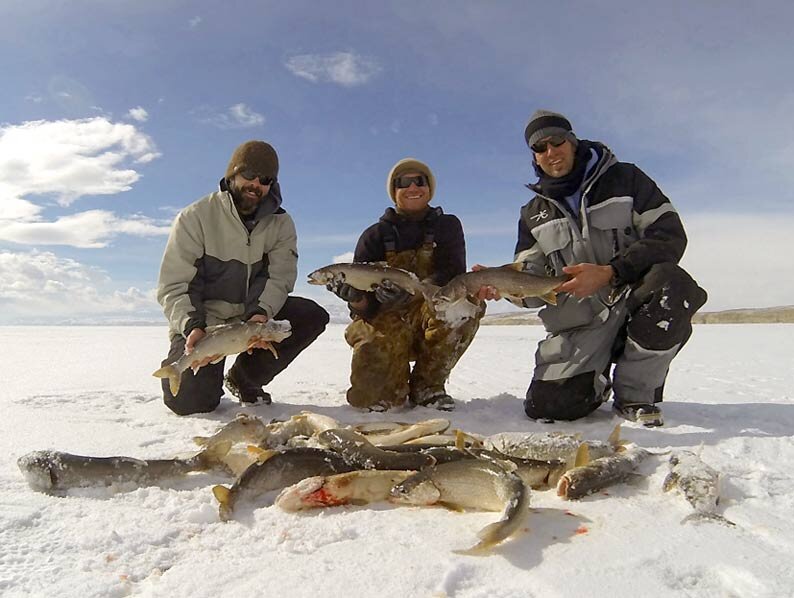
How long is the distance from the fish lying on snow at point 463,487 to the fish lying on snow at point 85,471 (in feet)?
4.03

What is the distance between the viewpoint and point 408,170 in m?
5.29

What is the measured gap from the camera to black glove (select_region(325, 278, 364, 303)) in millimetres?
5062

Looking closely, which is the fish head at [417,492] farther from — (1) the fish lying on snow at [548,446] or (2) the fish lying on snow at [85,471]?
(2) the fish lying on snow at [85,471]

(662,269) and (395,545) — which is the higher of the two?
(662,269)

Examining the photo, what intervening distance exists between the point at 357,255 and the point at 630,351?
2548mm

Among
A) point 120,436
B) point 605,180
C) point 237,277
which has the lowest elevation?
point 120,436

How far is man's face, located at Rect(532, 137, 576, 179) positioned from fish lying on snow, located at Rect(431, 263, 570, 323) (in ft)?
2.94

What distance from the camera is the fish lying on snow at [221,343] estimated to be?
4.21 m

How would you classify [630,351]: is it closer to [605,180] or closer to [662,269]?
[662,269]

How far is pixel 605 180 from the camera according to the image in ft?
14.7

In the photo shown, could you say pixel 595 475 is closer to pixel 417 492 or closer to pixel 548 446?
pixel 548 446

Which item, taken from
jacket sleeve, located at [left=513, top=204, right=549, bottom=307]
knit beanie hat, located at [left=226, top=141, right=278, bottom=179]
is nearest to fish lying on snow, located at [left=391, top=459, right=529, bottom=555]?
jacket sleeve, located at [left=513, top=204, right=549, bottom=307]

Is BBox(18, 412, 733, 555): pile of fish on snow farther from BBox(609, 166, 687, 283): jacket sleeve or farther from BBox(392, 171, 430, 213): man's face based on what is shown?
BBox(392, 171, 430, 213): man's face

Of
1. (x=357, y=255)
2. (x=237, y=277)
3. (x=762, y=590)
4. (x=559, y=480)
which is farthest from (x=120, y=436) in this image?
(x=762, y=590)
